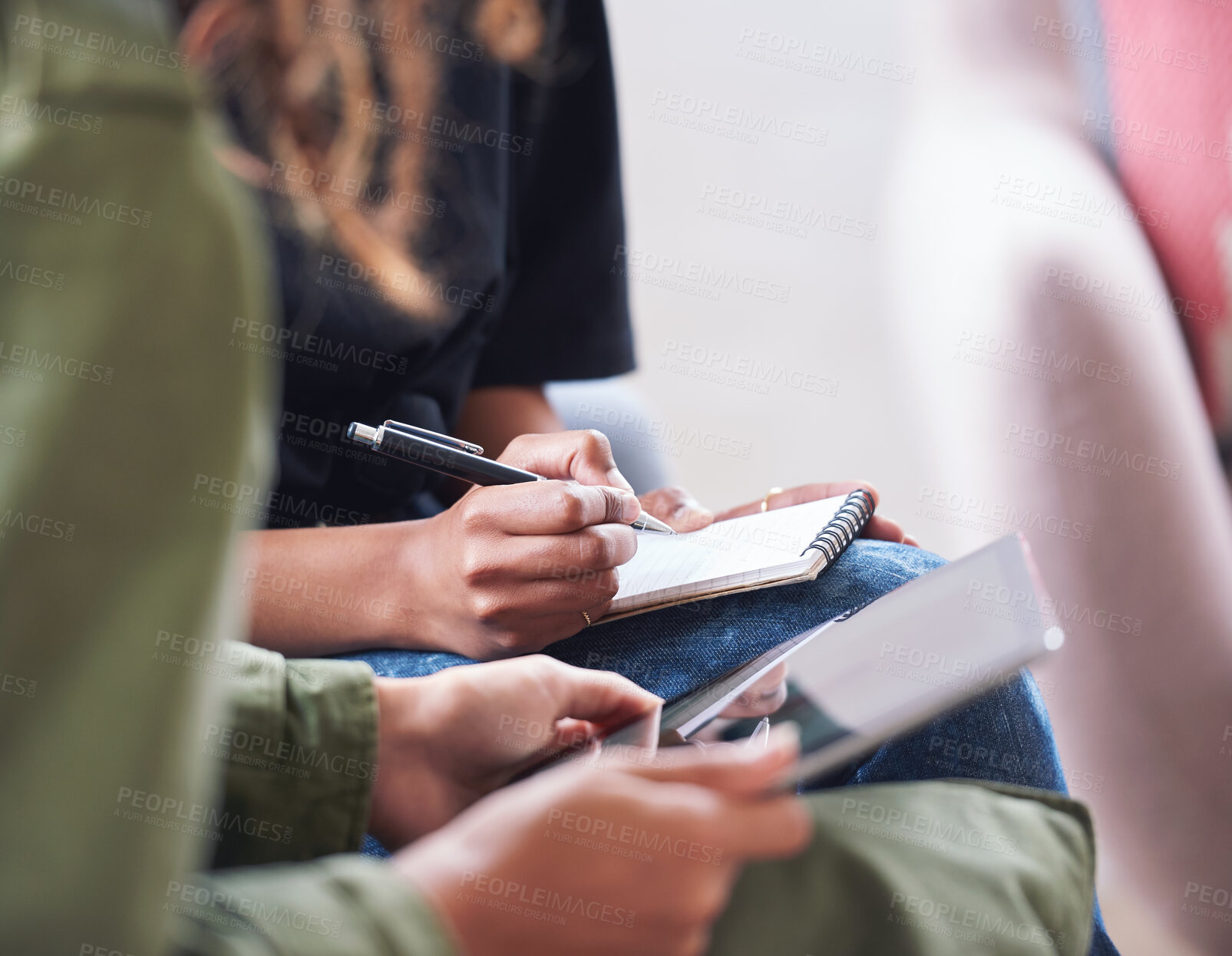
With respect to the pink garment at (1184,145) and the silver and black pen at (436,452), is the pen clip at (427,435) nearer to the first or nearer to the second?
the silver and black pen at (436,452)

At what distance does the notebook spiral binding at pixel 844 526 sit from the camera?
585 mm

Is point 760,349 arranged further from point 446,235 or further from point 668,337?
point 446,235

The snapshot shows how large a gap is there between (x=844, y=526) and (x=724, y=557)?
91mm

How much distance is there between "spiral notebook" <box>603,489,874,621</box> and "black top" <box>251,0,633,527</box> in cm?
24

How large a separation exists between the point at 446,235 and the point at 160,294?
2.02 ft

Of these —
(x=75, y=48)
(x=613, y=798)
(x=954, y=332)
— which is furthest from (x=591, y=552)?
(x=954, y=332)

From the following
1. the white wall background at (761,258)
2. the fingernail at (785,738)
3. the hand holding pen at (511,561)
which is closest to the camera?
the fingernail at (785,738)

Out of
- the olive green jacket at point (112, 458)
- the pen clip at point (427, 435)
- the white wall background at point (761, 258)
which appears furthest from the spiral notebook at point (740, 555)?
the white wall background at point (761, 258)

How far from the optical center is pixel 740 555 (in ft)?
1.94

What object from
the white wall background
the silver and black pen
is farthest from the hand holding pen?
the white wall background

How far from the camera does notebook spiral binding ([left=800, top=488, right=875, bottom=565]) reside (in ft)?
1.92

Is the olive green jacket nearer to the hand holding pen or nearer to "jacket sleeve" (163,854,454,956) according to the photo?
"jacket sleeve" (163,854,454,956)

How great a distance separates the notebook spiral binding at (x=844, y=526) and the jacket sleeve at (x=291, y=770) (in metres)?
0.31

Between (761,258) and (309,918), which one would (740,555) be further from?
(761,258)
